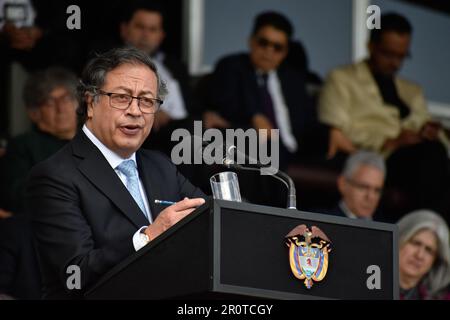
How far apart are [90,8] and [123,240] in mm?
3561

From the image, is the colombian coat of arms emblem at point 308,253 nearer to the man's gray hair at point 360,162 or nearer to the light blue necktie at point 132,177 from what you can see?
the light blue necktie at point 132,177

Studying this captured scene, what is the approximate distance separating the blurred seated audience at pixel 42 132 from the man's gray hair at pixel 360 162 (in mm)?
1604

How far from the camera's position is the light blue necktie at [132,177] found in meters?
3.42

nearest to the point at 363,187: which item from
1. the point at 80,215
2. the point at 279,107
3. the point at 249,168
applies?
the point at 279,107

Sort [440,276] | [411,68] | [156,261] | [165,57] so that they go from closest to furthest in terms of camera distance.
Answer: [156,261] < [440,276] < [165,57] < [411,68]

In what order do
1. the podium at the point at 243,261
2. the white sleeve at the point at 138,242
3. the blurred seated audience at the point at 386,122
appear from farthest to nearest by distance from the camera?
1. the blurred seated audience at the point at 386,122
2. the white sleeve at the point at 138,242
3. the podium at the point at 243,261

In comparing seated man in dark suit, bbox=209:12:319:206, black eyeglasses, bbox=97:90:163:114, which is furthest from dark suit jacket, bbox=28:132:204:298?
seated man in dark suit, bbox=209:12:319:206

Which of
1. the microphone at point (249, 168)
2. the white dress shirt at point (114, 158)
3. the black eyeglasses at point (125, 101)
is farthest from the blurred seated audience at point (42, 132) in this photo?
the microphone at point (249, 168)

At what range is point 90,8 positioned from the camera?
6574 mm

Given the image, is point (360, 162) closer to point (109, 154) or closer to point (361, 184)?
point (361, 184)

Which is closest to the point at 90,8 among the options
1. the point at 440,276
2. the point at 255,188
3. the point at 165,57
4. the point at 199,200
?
the point at 165,57

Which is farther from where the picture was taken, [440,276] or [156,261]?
[440,276]
